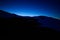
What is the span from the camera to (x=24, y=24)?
339 cm

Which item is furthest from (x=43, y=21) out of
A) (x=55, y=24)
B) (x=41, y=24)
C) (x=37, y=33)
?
(x=37, y=33)

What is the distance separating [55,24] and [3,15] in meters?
1.90

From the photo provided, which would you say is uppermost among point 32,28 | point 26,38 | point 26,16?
point 26,16

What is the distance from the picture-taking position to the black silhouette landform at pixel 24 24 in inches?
122

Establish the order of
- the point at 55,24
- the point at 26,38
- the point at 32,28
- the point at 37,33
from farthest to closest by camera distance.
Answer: the point at 55,24
the point at 32,28
the point at 37,33
the point at 26,38

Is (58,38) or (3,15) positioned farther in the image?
(3,15)

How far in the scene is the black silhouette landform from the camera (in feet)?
10.2

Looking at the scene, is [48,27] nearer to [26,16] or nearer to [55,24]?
[55,24]

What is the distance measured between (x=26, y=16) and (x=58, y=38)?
4.50 feet

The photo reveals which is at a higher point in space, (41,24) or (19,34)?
(41,24)

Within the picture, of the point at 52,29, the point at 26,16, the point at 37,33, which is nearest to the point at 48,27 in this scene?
the point at 52,29

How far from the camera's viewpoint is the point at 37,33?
10.0ft

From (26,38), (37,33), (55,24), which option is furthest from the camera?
(55,24)

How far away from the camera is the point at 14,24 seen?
3311 mm
